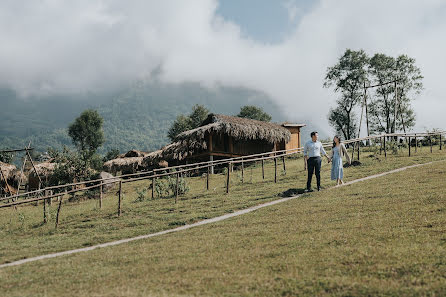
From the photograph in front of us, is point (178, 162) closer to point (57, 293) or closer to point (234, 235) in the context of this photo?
point (234, 235)

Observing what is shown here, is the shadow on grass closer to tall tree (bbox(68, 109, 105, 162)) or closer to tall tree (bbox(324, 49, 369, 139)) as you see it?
tall tree (bbox(324, 49, 369, 139))

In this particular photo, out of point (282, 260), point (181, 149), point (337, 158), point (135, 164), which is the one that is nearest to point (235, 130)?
point (181, 149)

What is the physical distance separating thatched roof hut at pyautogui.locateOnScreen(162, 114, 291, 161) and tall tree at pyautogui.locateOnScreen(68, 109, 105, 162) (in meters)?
43.5

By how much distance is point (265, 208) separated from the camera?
43.2ft

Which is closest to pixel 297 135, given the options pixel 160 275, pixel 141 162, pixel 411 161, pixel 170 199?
pixel 141 162

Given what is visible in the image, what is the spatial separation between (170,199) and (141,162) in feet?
60.3

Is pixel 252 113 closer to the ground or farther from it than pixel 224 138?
farther from it

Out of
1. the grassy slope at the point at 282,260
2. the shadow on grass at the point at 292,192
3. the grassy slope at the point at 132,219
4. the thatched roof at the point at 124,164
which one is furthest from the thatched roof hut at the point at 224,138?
the grassy slope at the point at 282,260

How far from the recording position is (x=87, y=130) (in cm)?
7375

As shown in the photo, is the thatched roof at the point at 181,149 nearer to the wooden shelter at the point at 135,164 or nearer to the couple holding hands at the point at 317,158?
the wooden shelter at the point at 135,164

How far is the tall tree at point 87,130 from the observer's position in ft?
240

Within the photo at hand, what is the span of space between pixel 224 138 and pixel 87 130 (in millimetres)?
45902

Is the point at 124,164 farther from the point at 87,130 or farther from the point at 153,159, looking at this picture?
the point at 87,130

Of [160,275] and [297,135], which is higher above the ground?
[297,135]
